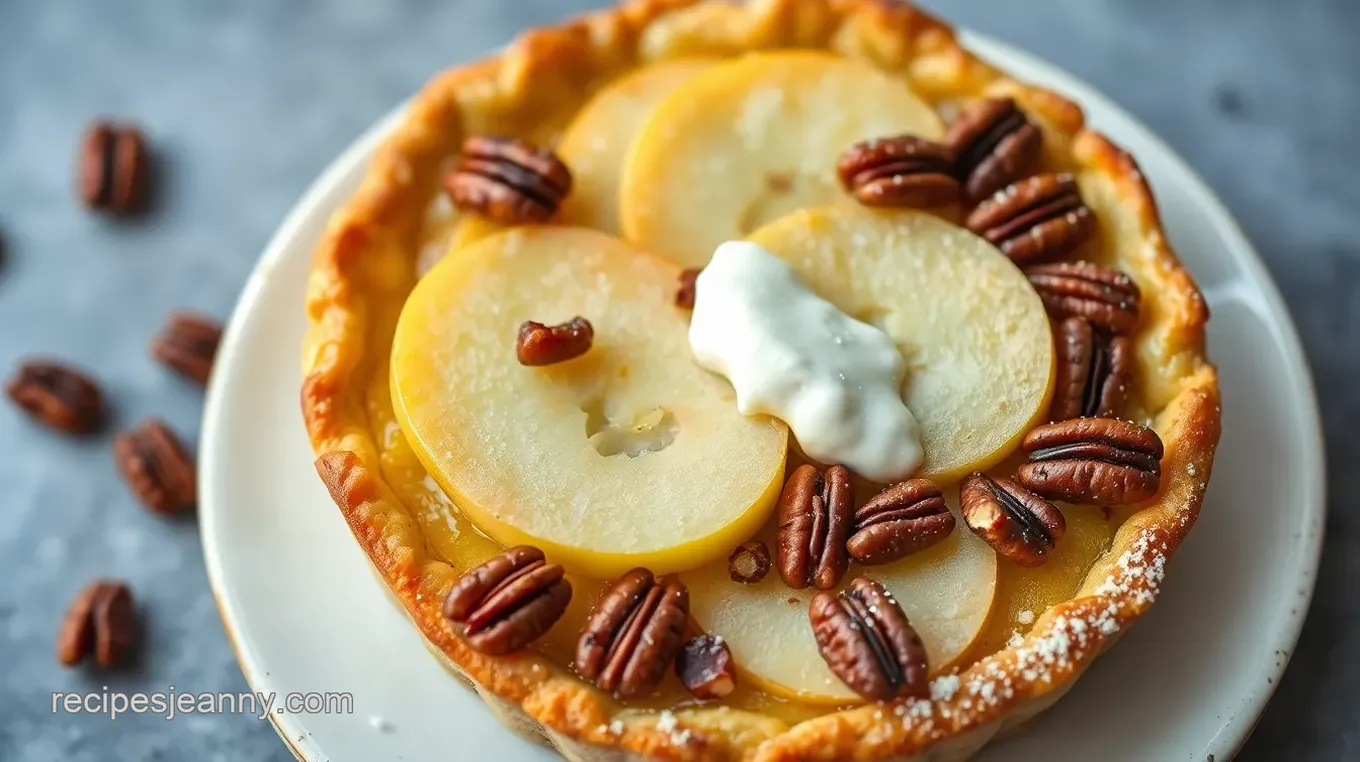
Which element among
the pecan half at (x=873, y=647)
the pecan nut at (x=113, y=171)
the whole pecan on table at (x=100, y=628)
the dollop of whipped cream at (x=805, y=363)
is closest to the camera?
the pecan half at (x=873, y=647)

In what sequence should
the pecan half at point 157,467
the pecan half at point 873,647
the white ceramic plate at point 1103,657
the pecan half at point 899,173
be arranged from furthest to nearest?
the pecan half at point 157,467 < the pecan half at point 899,173 < the white ceramic plate at point 1103,657 < the pecan half at point 873,647

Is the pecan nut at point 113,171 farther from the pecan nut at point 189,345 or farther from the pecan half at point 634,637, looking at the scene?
the pecan half at point 634,637

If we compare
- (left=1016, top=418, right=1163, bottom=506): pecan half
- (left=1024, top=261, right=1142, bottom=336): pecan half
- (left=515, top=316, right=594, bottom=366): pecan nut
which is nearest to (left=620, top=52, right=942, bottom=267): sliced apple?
(left=515, top=316, right=594, bottom=366): pecan nut

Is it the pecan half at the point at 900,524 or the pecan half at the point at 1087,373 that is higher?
the pecan half at the point at 1087,373

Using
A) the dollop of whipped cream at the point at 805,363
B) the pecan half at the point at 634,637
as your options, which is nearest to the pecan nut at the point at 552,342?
the dollop of whipped cream at the point at 805,363

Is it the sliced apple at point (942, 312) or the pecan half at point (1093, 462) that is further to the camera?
the sliced apple at point (942, 312)

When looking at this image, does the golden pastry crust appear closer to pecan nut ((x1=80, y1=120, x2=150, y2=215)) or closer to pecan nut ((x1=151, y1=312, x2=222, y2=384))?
pecan nut ((x1=151, y1=312, x2=222, y2=384))

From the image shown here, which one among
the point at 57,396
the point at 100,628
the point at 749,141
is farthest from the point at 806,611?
the point at 57,396
